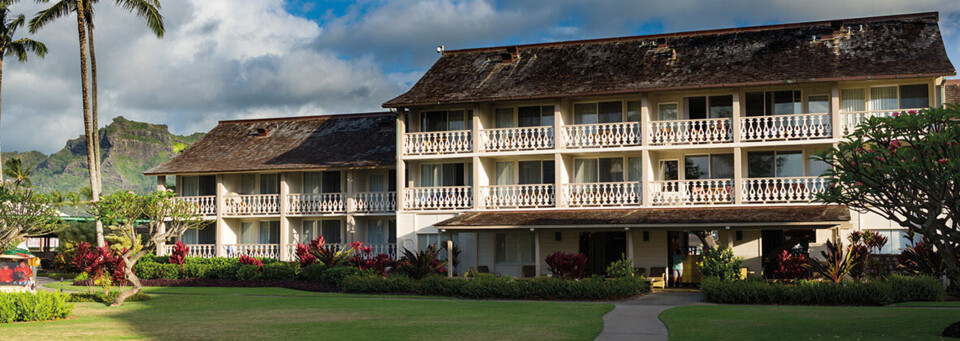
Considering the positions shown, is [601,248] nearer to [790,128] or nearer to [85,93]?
[790,128]

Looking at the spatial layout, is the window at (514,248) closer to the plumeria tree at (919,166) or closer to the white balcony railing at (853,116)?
the white balcony railing at (853,116)

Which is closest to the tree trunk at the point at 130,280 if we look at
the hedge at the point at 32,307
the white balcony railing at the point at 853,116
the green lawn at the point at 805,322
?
the hedge at the point at 32,307

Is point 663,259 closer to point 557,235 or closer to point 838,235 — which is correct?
point 557,235

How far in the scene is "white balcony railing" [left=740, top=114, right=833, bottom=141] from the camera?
31547mm

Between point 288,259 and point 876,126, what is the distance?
2674 centimetres

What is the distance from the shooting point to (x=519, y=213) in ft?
111

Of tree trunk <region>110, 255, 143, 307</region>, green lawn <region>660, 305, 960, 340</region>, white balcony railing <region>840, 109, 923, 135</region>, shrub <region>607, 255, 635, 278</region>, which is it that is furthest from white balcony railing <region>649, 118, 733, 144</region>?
tree trunk <region>110, 255, 143, 307</region>

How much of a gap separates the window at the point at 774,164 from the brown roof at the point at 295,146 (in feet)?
44.7

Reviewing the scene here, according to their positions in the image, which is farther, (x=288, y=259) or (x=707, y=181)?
(x=288, y=259)

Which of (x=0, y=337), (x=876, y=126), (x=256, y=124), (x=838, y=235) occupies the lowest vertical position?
(x=0, y=337)

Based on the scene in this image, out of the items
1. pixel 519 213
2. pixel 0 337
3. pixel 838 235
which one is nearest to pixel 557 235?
pixel 519 213

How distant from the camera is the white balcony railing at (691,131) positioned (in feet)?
107

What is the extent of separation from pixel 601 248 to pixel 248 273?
1323 cm

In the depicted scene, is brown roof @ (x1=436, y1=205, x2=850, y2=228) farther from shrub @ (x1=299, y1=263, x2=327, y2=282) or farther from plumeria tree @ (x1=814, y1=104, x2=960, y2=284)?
plumeria tree @ (x1=814, y1=104, x2=960, y2=284)
